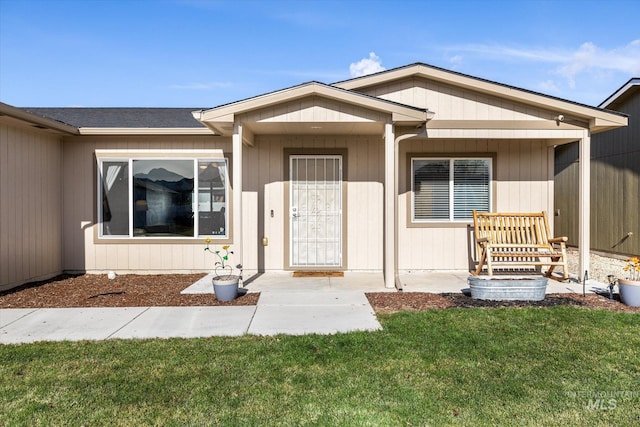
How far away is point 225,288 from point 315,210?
2.69 metres

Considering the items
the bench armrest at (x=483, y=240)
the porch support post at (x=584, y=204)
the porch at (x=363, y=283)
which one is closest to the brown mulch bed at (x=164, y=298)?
the porch at (x=363, y=283)

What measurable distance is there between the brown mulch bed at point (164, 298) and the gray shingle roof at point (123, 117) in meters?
3.13

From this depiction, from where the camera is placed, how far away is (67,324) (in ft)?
14.8

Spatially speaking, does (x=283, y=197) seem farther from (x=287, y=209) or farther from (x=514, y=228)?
(x=514, y=228)

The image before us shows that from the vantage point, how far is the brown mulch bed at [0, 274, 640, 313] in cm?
518

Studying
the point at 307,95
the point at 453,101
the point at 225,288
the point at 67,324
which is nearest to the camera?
the point at 67,324

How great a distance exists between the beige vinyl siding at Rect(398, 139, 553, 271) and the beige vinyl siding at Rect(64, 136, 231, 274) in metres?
3.59

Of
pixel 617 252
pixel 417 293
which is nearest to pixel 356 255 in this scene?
pixel 417 293

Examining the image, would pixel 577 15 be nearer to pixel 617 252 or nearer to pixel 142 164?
pixel 617 252

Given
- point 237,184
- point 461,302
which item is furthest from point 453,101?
point 237,184

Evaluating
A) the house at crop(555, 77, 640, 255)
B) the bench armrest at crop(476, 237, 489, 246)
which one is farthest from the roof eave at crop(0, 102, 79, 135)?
the house at crop(555, 77, 640, 255)

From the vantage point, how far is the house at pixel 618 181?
30.8 feet

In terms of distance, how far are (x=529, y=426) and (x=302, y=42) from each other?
13472 mm

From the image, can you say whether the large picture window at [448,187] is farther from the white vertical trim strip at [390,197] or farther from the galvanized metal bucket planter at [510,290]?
the galvanized metal bucket planter at [510,290]
